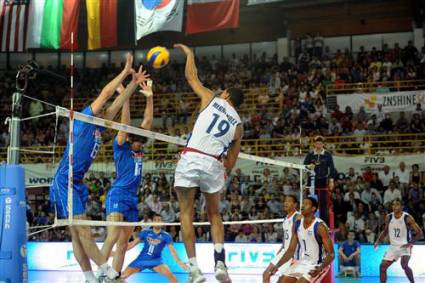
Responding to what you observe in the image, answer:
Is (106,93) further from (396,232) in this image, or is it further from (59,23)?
(59,23)

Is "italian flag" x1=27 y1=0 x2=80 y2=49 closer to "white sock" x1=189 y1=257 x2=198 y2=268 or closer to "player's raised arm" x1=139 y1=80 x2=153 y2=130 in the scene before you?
"player's raised arm" x1=139 y1=80 x2=153 y2=130

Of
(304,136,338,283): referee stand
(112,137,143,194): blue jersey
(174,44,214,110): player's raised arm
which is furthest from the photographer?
(304,136,338,283): referee stand

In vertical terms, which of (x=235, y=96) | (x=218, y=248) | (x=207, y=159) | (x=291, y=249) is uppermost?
(x=235, y=96)

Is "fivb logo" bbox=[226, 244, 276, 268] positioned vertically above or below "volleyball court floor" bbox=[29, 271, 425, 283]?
above

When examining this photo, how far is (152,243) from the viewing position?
10.5 m

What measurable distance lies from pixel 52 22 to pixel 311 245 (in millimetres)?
13574

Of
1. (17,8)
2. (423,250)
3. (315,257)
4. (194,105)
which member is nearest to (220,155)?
(315,257)

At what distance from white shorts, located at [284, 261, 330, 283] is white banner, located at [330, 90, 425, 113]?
37.0ft

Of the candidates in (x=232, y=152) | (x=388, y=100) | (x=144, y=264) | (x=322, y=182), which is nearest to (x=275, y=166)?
(x=388, y=100)

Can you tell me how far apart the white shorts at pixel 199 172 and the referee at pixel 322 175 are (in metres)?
4.51

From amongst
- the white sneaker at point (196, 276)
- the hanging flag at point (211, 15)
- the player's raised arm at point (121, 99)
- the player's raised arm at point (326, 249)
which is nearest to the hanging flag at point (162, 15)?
the hanging flag at point (211, 15)

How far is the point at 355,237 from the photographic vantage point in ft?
52.2

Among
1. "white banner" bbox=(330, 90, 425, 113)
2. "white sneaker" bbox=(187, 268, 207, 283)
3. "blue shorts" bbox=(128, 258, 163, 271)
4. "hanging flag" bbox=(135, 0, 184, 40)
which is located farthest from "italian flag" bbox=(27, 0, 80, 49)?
"white sneaker" bbox=(187, 268, 207, 283)

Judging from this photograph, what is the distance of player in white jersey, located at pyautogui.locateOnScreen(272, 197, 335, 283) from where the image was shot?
8070 millimetres
